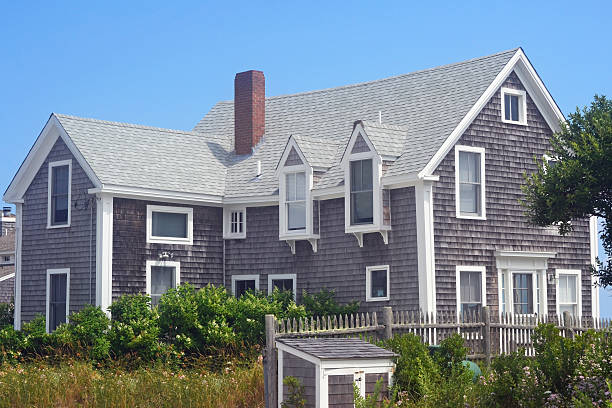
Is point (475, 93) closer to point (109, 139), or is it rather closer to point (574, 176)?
point (574, 176)

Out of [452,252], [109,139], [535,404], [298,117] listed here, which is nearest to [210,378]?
[535,404]

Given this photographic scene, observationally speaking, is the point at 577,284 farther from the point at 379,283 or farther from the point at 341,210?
the point at 341,210

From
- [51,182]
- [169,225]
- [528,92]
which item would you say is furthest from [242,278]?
[528,92]

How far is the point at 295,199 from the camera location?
31562mm

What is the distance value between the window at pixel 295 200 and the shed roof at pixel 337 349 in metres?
13.2

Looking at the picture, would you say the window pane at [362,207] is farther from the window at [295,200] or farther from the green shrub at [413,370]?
the green shrub at [413,370]

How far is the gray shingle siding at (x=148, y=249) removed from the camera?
1216 inches

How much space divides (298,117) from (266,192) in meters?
5.23

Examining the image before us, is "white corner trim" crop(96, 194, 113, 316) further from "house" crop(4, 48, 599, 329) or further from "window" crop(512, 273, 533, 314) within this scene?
"window" crop(512, 273, 533, 314)

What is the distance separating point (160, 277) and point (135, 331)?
405cm

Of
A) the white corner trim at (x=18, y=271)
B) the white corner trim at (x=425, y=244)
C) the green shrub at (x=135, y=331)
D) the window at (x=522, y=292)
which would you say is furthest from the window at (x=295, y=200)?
the white corner trim at (x=18, y=271)

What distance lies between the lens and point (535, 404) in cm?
1555

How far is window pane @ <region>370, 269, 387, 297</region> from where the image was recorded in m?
29.4

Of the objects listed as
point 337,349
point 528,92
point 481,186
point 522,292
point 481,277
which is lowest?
point 337,349
